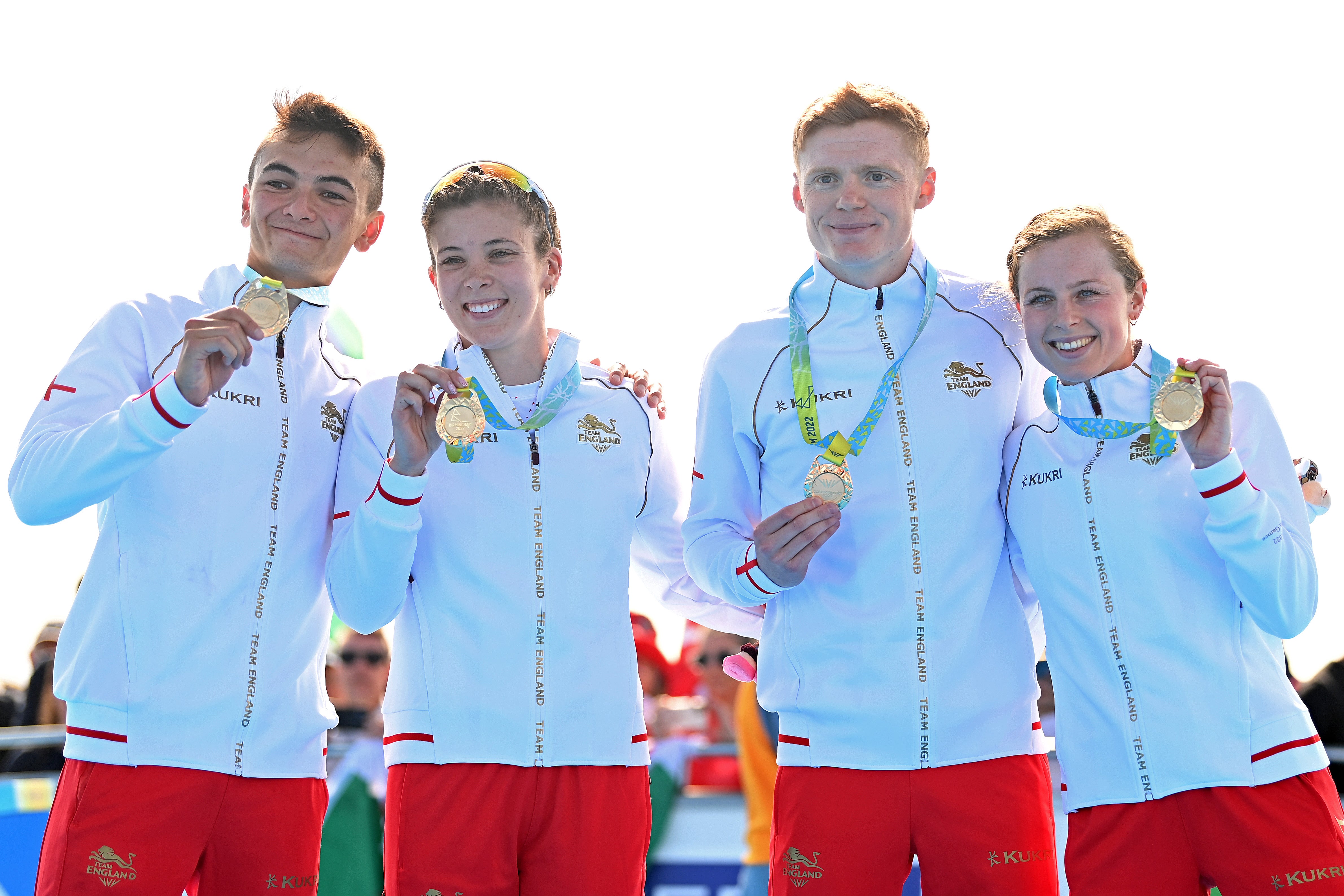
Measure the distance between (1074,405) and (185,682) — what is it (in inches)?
103

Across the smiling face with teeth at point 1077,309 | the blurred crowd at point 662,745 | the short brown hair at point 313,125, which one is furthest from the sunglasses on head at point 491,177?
the blurred crowd at point 662,745

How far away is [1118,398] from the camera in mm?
3363

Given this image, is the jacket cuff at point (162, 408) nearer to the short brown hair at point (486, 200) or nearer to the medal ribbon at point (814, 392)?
the short brown hair at point (486, 200)

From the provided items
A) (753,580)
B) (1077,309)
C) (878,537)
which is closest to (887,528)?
Answer: (878,537)

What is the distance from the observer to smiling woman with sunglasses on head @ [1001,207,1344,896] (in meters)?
3.05

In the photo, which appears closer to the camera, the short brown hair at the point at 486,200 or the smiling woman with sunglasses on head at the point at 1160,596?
the smiling woman with sunglasses on head at the point at 1160,596

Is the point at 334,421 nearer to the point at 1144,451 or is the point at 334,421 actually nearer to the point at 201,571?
the point at 201,571

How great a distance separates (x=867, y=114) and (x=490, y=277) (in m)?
1.24

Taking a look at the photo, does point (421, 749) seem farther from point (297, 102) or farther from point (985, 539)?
point (297, 102)

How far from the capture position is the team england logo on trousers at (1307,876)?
2.95 meters

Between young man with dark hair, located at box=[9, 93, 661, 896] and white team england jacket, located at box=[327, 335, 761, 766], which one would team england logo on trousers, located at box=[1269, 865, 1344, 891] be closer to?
white team england jacket, located at box=[327, 335, 761, 766]

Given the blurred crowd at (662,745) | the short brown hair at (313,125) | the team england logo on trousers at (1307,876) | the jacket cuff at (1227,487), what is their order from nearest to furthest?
1. the team england logo on trousers at (1307,876)
2. the jacket cuff at (1227,487)
3. the short brown hair at (313,125)
4. the blurred crowd at (662,745)

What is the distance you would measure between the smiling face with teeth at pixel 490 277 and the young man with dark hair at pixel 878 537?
0.63 m

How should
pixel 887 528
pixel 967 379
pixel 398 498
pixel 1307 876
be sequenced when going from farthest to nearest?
pixel 967 379, pixel 887 528, pixel 398 498, pixel 1307 876
